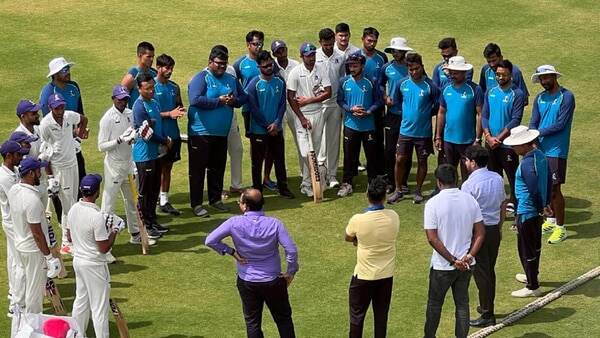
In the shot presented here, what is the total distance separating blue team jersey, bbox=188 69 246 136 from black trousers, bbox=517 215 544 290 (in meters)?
4.77

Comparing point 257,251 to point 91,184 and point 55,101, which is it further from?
point 55,101

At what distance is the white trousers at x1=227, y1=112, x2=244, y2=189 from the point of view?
17.0 metres

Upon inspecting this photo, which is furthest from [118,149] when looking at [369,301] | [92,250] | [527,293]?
[527,293]

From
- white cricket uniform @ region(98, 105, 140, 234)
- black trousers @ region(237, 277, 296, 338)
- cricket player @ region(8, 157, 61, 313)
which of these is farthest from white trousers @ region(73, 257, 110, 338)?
white cricket uniform @ region(98, 105, 140, 234)

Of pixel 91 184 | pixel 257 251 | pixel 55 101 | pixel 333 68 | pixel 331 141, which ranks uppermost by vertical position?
pixel 55 101

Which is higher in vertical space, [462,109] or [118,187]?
[462,109]

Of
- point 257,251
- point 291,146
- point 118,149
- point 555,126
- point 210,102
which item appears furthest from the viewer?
point 291,146

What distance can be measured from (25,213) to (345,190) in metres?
6.02

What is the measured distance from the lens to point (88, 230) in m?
11.7

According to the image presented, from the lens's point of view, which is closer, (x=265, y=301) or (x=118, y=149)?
(x=265, y=301)

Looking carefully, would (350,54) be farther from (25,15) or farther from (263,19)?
(25,15)

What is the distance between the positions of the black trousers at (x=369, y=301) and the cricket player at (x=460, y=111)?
4.51 metres

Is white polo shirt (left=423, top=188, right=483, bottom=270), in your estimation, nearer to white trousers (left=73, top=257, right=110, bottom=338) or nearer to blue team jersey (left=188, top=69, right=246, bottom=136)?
white trousers (left=73, top=257, right=110, bottom=338)

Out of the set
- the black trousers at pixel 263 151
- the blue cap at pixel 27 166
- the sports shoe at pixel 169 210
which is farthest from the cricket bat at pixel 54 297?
the black trousers at pixel 263 151
